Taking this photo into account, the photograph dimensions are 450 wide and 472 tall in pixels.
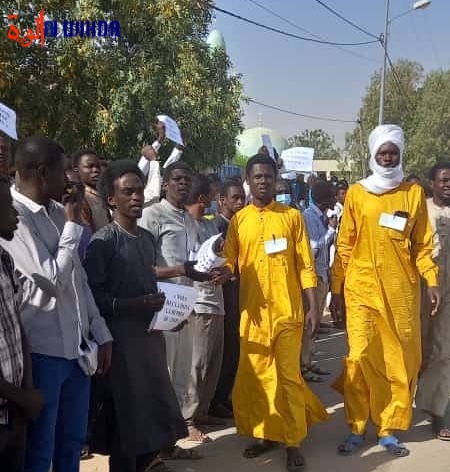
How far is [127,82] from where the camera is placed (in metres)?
14.1

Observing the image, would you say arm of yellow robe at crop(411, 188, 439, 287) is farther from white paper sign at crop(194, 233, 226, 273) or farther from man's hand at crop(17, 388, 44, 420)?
man's hand at crop(17, 388, 44, 420)

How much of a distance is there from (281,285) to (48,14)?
7.24 meters

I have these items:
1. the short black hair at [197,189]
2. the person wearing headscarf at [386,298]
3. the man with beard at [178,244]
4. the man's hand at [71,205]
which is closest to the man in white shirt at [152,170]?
the short black hair at [197,189]

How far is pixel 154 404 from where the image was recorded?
3.42 meters

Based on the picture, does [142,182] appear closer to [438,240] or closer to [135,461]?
[135,461]

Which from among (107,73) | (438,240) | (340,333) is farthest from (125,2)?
(438,240)

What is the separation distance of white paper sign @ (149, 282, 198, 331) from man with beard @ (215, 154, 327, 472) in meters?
Result: 0.54

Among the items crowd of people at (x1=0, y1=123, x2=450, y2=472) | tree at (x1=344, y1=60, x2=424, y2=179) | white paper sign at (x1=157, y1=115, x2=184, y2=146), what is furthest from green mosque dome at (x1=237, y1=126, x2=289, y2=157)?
crowd of people at (x1=0, y1=123, x2=450, y2=472)

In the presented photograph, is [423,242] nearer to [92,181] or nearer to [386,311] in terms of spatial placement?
[386,311]

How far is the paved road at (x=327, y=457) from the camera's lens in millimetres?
4102

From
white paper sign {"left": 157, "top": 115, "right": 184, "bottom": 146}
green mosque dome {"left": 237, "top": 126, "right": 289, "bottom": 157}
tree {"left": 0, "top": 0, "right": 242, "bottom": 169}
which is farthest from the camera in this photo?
green mosque dome {"left": 237, "top": 126, "right": 289, "bottom": 157}

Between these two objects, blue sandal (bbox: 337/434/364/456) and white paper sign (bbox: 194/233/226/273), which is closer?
white paper sign (bbox: 194/233/226/273)

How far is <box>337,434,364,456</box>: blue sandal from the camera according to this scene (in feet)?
14.2

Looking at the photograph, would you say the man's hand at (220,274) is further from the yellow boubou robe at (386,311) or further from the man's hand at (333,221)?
the man's hand at (333,221)
